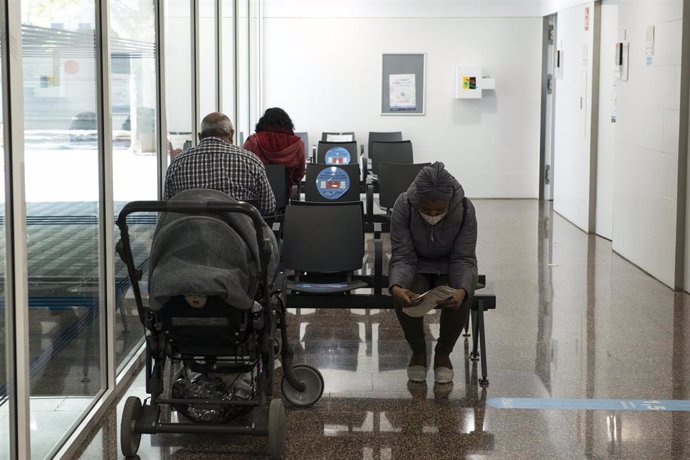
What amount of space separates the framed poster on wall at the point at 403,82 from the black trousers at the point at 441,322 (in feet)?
31.8

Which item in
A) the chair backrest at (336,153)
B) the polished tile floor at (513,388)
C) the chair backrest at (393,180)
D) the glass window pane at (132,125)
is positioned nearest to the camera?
the polished tile floor at (513,388)

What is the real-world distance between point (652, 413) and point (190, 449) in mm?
2124

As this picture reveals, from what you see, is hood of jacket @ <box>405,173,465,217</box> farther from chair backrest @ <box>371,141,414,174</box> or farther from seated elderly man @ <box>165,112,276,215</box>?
chair backrest @ <box>371,141,414,174</box>

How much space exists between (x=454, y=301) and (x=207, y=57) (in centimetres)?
409

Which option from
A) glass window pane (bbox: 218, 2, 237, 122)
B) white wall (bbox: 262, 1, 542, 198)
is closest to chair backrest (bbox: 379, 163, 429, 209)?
glass window pane (bbox: 218, 2, 237, 122)

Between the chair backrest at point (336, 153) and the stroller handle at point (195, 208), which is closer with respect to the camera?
the stroller handle at point (195, 208)

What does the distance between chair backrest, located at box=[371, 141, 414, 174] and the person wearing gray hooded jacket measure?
6.58 m

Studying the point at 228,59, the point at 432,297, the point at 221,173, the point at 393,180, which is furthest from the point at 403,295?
the point at 228,59

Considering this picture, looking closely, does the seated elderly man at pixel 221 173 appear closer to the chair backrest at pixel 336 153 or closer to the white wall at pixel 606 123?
the white wall at pixel 606 123

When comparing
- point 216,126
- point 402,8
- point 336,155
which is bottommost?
point 336,155

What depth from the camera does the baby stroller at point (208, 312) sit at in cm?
405

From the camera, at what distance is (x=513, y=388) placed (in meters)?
5.41

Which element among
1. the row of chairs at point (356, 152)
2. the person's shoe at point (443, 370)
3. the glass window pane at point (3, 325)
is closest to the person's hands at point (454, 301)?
the person's shoe at point (443, 370)

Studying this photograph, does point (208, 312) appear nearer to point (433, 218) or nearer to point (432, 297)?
point (432, 297)
